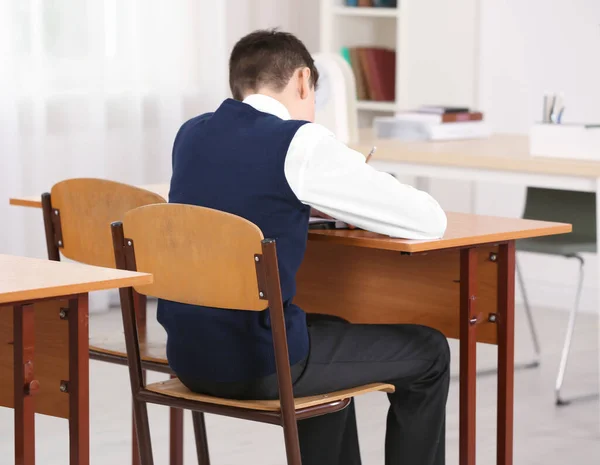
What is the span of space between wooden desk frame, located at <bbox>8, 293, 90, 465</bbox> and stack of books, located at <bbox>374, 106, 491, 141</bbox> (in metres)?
2.43

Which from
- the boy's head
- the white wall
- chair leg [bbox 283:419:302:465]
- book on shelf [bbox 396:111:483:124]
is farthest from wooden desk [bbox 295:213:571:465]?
the white wall

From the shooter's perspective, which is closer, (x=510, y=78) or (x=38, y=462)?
(x=38, y=462)

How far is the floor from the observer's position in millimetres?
2961

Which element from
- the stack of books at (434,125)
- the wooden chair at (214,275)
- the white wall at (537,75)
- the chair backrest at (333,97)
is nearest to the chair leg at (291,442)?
the wooden chair at (214,275)

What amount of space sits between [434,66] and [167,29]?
1207 millimetres

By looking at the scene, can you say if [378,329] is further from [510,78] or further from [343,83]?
[510,78]

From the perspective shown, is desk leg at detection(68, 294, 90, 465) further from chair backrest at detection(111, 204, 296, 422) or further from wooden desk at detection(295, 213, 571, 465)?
wooden desk at detection(295, 213, 571, 465)

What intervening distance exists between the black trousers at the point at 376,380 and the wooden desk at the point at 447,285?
0.09m

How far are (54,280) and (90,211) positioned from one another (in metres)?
0.76

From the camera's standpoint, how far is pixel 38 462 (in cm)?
289

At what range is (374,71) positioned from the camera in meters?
5.31

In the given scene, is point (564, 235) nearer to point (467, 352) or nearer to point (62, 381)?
point (467, 352)

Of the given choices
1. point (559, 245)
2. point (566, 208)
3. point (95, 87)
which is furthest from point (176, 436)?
point (95, 87)

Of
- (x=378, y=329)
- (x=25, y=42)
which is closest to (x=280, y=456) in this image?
(x=378, y=329)
